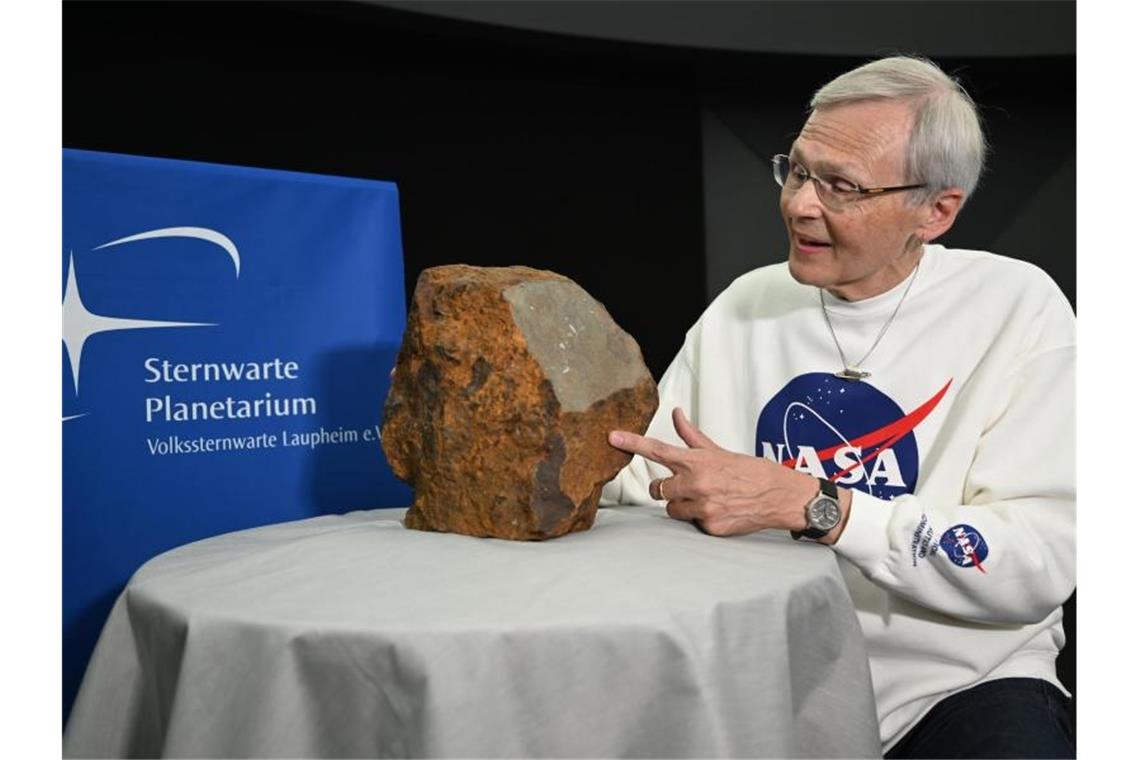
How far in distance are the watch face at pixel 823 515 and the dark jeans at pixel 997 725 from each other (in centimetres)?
41

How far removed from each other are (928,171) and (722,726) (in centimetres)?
117

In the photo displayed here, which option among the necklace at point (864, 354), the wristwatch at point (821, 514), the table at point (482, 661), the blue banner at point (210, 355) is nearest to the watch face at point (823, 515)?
the wristwatch at point (821, 514)

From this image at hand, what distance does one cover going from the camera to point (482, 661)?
127cm

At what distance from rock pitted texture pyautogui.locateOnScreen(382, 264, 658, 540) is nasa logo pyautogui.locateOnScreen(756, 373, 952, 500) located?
0.45m

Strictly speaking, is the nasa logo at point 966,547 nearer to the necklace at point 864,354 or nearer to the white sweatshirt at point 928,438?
the white sweatshirt at point 928,438

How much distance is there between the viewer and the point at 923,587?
170 cm

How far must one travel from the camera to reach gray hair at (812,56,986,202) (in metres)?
1.96

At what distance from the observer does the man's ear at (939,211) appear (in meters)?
2.03

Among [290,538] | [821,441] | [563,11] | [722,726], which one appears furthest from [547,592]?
[563,11]

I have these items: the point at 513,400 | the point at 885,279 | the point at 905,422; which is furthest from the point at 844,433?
the point at 513,400

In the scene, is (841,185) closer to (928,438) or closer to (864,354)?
(864,354)

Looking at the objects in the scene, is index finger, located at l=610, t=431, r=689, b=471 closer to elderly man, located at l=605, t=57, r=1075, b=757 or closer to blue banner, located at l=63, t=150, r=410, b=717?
elderly man, located at l=605, t=57, r=1075, b=757

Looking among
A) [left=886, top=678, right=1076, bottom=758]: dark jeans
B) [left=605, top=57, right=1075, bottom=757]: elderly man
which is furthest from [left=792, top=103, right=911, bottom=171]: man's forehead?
[left=886, top=678, right=1076, bottom=758]: dark jeans

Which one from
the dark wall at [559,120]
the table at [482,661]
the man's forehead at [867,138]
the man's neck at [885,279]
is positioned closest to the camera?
the table at [482,661]
